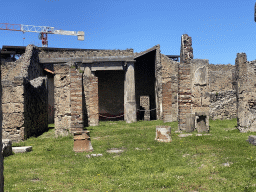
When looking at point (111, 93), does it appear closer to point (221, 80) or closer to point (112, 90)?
point (112, 90)

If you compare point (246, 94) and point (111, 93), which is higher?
point (111, 93)

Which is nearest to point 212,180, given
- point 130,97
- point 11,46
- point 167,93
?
point 167,93

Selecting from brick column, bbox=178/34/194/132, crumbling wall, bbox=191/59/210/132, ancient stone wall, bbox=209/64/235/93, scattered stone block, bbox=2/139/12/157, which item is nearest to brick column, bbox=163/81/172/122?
ancient stone wall, bbox=209/64/235/93

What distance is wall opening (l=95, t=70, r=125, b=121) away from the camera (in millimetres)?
22922

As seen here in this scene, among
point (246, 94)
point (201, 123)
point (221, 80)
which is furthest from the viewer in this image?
point (221, 80)

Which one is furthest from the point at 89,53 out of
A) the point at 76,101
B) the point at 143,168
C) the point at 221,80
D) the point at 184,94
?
the point at 143,168

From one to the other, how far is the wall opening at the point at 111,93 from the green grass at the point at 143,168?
14.5 metres

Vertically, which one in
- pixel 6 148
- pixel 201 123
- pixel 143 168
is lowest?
pixel 143 168

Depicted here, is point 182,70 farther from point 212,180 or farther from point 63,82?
point 212,180

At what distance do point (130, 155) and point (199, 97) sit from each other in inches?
195

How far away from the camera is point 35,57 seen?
56.0 feet

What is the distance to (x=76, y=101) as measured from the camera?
11.1 meters

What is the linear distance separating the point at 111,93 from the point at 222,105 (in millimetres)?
10156

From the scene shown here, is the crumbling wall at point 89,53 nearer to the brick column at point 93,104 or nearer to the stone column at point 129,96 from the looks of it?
the stone column at point 129,96
